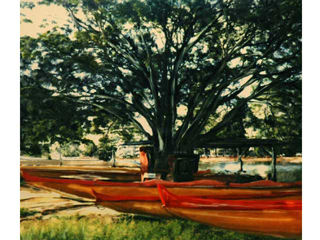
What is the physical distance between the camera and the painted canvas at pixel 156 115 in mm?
4324

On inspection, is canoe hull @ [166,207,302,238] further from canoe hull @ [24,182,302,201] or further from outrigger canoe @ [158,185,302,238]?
canoe hull @ [24,182,302,201]

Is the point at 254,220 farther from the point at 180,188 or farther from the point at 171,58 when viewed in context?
the point at 171,58

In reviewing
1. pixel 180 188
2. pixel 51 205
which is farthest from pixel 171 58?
pixel 51 205

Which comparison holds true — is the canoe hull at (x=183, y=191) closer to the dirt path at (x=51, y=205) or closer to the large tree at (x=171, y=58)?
Result: the dirt path at (x=51, y=205)

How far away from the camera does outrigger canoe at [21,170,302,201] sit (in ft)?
14.1

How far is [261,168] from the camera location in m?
4.39

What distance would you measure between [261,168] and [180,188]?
104 centimetres

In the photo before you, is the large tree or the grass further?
the large tree

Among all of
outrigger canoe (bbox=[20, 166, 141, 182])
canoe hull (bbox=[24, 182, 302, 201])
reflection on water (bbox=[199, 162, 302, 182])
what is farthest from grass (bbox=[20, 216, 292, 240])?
reflection on water (bbox=[199, 162, 302, 182])

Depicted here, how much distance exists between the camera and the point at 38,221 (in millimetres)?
4395

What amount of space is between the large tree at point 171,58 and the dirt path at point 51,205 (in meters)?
1.03

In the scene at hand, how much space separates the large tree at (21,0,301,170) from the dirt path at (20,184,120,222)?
103 cm

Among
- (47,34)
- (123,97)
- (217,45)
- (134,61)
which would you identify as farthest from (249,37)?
(47,34)

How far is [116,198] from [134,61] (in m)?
1.80
